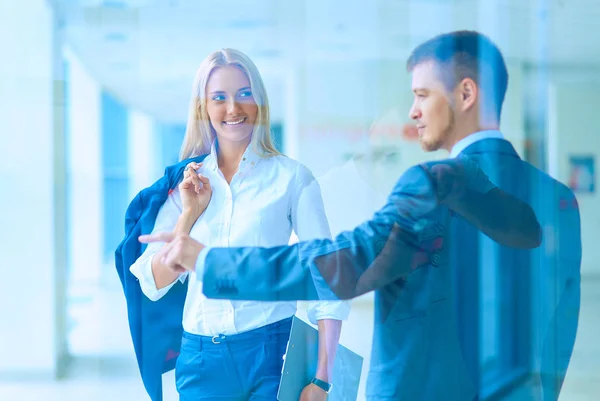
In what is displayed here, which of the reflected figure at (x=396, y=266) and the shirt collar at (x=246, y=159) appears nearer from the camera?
the reflected figure at (x=396, y=266)

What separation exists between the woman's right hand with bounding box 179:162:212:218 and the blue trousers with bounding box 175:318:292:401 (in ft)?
1.06

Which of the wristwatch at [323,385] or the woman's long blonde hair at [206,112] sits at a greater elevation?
the woman's long blonde hair at [206,112]

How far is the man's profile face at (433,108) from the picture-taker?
138 centimetres

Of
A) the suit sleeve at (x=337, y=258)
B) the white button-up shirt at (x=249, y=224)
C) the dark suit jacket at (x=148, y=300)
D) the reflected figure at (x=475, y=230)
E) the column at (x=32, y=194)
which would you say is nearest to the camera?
the suit sleeve at (x=337, y=258)

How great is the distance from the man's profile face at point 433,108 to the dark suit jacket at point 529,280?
8 centimetres

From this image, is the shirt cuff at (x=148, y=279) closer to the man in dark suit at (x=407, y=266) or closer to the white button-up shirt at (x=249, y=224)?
the white button-up shirt at (x=249, y=224)

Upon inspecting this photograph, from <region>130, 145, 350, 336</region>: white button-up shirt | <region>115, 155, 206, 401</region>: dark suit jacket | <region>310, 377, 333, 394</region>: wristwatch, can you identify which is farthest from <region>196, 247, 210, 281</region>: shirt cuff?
<region>310, 377, 333, 394</region>: wristwatch

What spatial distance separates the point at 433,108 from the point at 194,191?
63cm

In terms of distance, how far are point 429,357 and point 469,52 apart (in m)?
0.71

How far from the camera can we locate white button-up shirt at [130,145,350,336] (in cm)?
148

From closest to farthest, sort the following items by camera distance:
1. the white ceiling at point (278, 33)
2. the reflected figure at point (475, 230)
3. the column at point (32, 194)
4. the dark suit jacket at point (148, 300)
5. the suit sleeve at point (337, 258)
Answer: the suit sleeve at point (337, 258) → the reflected figure at point (475, 230) → the dark suit jacket at point (148, 300) → the white ceiling at point (278, 33) → the column at point (32, 194)

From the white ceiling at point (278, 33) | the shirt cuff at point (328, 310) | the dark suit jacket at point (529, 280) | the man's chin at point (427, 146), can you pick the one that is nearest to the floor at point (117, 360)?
the shirt cuff at point (328, 310)

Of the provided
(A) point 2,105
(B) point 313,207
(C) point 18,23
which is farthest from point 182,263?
(A) point 2,105

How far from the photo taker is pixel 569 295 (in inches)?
62.1
